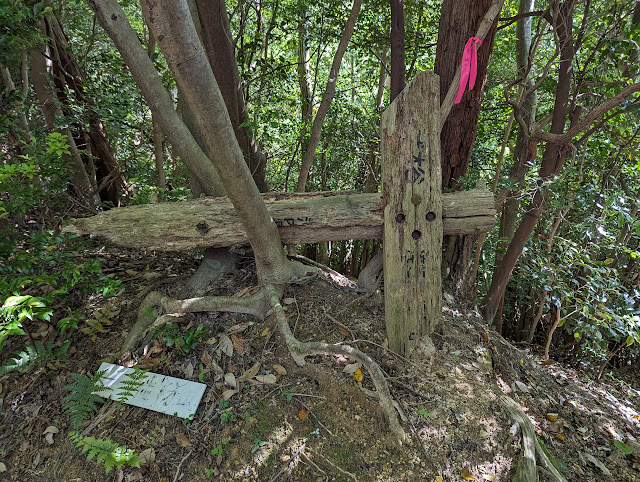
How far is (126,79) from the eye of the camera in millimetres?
5297

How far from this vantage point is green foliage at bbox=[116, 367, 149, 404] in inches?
103

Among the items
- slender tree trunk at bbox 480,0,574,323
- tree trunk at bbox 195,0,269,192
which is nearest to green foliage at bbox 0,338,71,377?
tree trunk at bbox 195,0,269,192

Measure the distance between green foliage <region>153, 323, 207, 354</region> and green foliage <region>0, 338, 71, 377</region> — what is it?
77cm

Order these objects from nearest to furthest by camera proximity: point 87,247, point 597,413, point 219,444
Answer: point 219,444
point 597,413
point 87,247

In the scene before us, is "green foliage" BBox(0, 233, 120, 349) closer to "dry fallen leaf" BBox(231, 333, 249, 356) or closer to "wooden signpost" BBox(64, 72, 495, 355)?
"wooden signpost" BBox(64, 72, 495, 355)

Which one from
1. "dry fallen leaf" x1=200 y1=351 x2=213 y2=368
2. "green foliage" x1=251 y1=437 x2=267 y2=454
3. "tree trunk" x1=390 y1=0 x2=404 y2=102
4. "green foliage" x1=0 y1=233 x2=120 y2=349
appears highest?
"tree trunk" x1=390 y1=0 x2=404 y2=102

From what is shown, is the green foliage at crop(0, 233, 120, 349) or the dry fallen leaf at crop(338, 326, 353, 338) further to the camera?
the dry fallen leaf at crop(338, 326, 353, 338)

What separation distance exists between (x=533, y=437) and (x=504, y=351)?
3.86 feet

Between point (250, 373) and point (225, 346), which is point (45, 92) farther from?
point (250, 373)

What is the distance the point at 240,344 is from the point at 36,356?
5.30 ft

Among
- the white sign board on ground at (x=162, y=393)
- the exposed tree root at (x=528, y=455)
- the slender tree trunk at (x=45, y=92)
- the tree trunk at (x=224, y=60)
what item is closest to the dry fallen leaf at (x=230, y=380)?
the white sign board on ground at (x=162, y=393)

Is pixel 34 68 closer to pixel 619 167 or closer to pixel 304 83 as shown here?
pixel 304 83

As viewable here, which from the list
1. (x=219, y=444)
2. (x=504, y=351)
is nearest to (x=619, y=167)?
(x=504, y=351)

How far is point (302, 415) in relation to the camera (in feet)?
8.32
